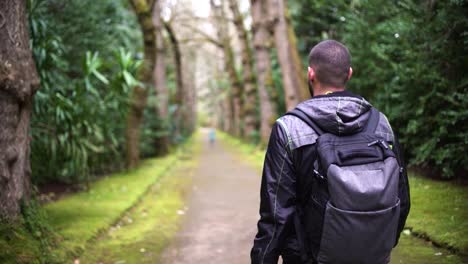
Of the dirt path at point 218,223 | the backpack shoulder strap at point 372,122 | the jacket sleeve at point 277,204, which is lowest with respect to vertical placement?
the dirt path at point 218,223

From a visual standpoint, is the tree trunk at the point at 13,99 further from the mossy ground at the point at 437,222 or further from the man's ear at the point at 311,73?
the mossy ground at the point at 437,222

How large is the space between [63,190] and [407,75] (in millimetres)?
7958

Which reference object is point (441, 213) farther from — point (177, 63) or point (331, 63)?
point (177, 63)

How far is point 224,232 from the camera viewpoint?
6.70m

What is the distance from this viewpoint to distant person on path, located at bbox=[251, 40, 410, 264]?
2027mm

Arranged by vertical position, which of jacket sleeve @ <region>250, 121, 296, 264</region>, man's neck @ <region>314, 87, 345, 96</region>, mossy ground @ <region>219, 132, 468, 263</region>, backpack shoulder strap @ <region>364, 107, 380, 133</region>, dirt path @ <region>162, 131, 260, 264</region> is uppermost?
man's neck @ <region>314, 87, 345, 96</region>

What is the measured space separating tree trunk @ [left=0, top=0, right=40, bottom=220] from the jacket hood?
3717 millimetres

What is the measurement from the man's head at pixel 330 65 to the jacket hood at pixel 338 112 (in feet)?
0.25

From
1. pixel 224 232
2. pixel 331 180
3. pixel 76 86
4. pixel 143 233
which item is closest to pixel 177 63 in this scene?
pixel 76 86

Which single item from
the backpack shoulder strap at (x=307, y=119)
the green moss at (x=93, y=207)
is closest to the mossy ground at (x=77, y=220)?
the green moss at (x=93, y=207)

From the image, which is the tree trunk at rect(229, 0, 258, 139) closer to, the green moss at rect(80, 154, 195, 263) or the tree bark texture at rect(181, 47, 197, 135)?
the tree bark texture at rect(181, 47, 197, 135)

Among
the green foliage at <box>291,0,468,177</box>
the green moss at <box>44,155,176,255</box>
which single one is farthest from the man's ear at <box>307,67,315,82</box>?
the green moss at <box>44,155,176,255</box>

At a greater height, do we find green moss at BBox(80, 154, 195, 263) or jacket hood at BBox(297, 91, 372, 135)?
jacket hood at BBox(297, 91, 372, 135)

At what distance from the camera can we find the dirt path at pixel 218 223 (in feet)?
18.3
